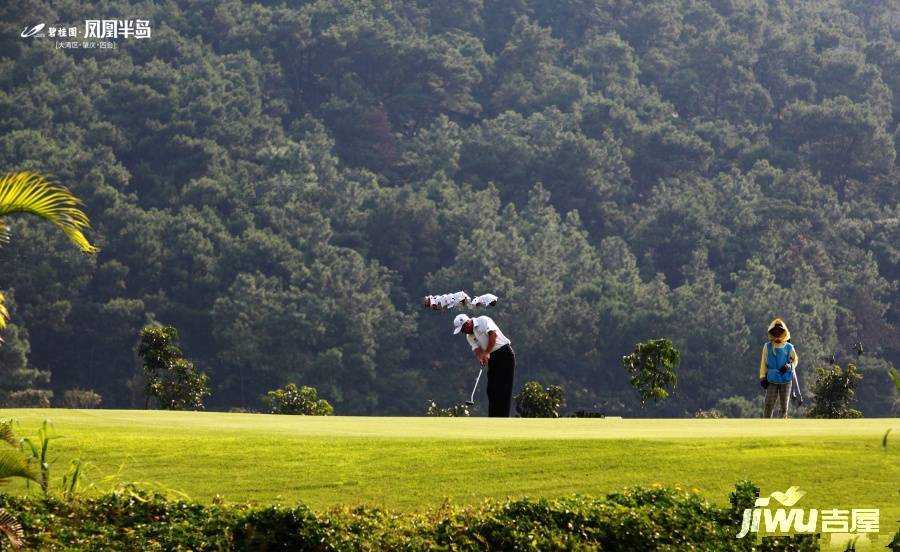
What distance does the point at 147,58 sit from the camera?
107m

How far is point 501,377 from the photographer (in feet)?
63.5

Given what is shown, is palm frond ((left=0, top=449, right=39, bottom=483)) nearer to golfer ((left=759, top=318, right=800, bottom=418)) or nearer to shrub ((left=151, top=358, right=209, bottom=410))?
golfer ((left=759, top=318, right=800, bottom=418))

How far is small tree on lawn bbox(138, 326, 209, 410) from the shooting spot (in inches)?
987

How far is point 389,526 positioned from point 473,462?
6.97ft

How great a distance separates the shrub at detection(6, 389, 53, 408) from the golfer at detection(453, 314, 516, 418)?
2179 inches

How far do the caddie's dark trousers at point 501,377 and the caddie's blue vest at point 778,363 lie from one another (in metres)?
3.15

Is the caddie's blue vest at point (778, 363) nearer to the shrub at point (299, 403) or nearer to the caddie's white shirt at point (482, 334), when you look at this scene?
the caddie's white shirt at point (482, 334)

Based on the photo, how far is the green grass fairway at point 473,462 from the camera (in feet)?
41.2

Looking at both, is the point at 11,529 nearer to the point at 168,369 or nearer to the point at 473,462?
the point at 473,462

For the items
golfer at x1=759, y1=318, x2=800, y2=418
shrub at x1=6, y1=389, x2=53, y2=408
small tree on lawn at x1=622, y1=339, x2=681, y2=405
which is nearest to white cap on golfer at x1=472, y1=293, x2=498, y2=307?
golfer at x1=759, y1=318, x2=800, y2=418

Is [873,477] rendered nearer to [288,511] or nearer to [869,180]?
→ [288,511]

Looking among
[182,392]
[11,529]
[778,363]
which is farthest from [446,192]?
[11,529]

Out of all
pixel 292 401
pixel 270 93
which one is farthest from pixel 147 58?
pixel 292 401

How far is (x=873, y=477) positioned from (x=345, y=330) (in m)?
72.0
